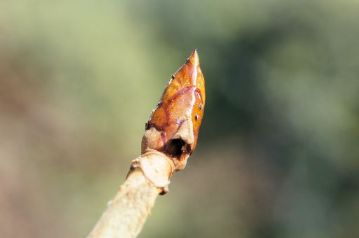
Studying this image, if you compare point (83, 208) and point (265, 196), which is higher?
point (265, 196)

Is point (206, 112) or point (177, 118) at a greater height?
point (206, 112)

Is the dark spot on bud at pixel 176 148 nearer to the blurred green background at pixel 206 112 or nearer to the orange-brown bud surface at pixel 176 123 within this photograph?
the orange-brown bud surface at pixel 176 123

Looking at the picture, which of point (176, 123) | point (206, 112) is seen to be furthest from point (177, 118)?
point (206, 112)

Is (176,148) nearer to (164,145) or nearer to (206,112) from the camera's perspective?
(164,145)

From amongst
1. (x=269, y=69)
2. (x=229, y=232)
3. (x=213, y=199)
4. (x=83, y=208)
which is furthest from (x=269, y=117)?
(x=83, y=208)

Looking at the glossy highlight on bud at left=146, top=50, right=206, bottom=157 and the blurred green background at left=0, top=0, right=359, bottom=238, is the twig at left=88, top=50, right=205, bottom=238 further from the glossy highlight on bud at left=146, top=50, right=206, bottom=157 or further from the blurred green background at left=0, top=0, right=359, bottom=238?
the blurred green background at left=0, top=0, right=359, bottom=238

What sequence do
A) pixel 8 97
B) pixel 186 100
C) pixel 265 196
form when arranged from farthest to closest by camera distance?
pixel 265 196 → pixel 8 97 → pixel 186 100

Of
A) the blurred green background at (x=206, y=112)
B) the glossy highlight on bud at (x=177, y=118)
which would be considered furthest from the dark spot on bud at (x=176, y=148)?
the blurred green background at (x=206, y=112)

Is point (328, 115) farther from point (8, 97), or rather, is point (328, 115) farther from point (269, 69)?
point (8, 97)
